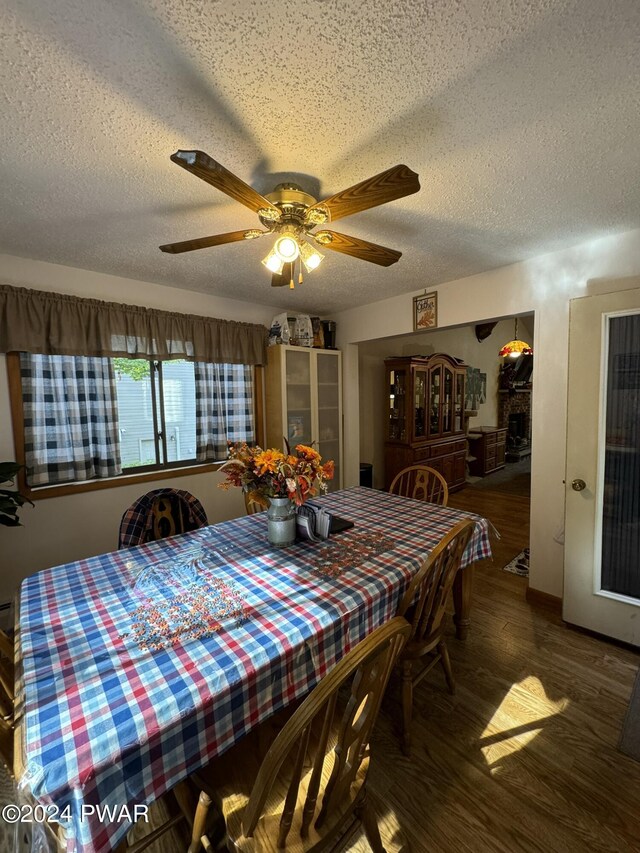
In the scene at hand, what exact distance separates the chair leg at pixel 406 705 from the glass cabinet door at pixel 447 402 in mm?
4052

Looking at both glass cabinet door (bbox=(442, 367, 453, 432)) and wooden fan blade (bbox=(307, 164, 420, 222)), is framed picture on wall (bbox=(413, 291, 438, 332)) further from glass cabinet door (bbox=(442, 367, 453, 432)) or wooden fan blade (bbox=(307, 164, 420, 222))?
→ glass cabinet door (bbox=(442, 367, 453, 432))

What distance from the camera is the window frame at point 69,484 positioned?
89.1 inches

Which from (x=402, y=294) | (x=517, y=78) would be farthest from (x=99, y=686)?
(x=402, y=294)

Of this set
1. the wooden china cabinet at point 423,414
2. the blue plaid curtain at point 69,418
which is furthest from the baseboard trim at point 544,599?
the blue plaid curtain at point 69,418

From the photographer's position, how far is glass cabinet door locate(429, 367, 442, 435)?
4938 mm

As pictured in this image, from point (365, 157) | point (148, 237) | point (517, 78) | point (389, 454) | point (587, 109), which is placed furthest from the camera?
point (389, 454)

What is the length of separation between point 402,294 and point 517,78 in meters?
2.19

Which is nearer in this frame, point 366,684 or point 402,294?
point 366,684

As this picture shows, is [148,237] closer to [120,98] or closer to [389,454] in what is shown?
[120,98]

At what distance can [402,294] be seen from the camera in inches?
125

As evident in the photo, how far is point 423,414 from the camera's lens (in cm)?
481

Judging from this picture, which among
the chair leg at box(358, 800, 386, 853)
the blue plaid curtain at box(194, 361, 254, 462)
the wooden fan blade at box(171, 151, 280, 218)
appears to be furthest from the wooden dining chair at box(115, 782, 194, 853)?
the blue plaid curtain at box(194, 361, 254, 462)

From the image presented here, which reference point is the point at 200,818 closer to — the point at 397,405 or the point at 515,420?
the point at 397,405

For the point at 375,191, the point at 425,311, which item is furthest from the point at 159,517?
the point at 425,311
